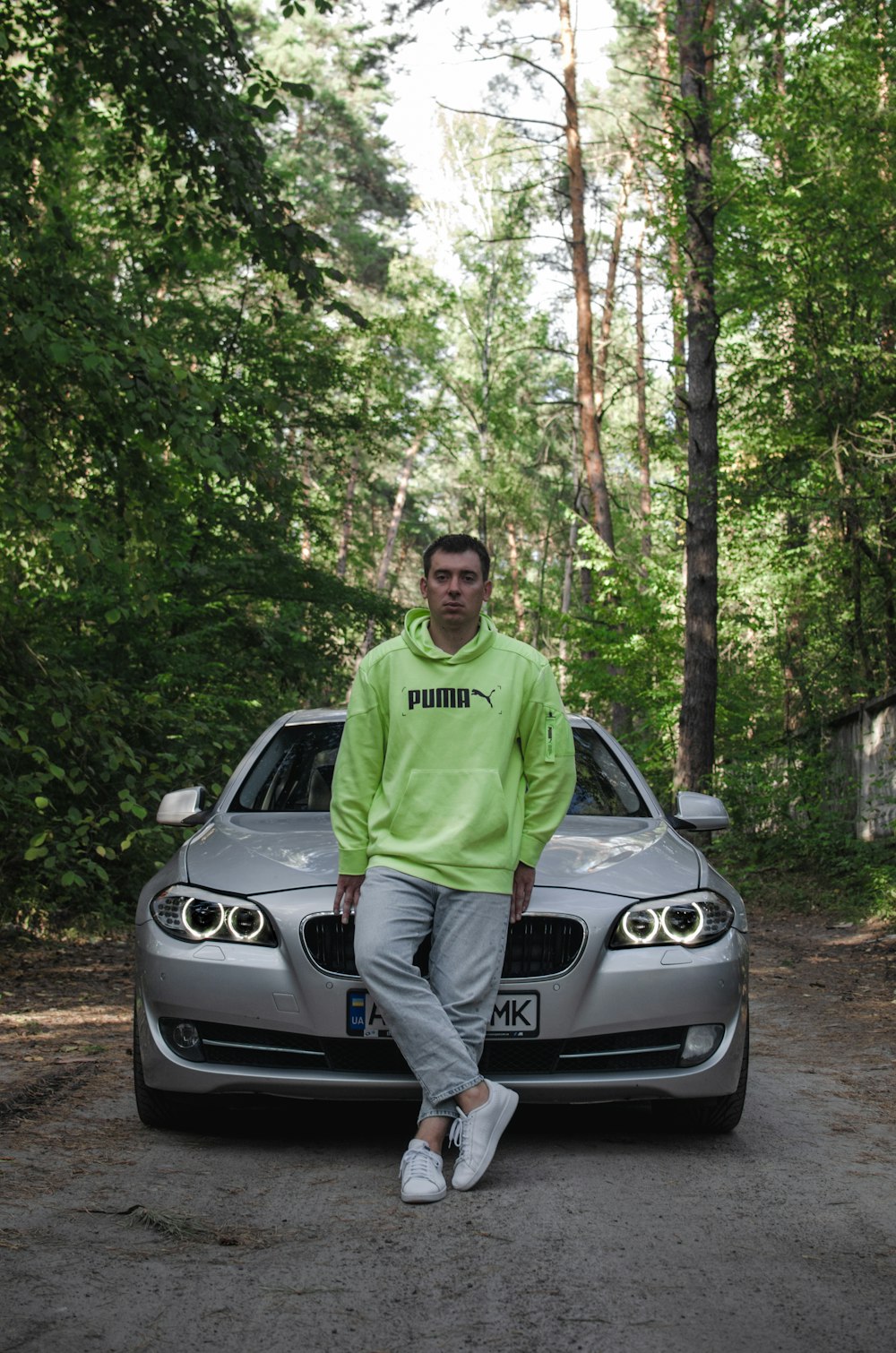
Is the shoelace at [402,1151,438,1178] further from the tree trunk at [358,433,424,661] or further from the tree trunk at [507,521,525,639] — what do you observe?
the tree trunk at [507,521,525,639]

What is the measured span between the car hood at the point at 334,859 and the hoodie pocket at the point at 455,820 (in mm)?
396

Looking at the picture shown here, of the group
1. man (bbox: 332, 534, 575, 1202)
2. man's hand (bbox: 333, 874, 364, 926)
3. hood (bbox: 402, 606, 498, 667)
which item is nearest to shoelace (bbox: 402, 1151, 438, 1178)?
man (bbox: 332, 534, 575, 1202)

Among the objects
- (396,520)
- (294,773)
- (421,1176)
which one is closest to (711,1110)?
(421,1176)

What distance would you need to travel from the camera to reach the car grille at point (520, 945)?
455cm

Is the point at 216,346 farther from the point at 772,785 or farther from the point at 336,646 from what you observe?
the point at 772,785

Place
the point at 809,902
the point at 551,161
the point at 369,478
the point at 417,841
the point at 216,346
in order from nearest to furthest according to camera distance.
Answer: the point at 417,841 → the point at 809,902 → the point at 216,346 → the point at 551,161 → the point at 369,478

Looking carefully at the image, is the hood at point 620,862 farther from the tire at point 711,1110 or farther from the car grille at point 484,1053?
the tire at point 711,1110

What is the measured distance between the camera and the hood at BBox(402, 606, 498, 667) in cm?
450

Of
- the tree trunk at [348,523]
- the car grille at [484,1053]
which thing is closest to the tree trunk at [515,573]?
the tree trunk at [348,523]

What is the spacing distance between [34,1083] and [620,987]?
2.51 m

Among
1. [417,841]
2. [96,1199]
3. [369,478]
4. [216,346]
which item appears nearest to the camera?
[96,1199]

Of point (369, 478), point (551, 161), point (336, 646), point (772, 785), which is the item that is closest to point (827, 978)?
point (772, 785)

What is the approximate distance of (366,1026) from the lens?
4.48 m

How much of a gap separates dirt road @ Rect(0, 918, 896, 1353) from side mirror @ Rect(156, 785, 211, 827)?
1.09 m
